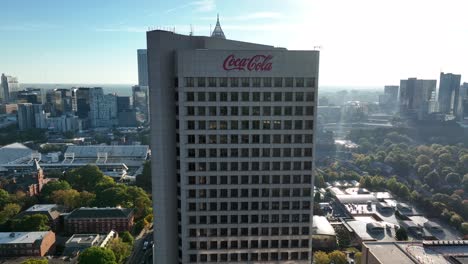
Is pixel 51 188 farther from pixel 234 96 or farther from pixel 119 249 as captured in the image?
pixel 234 96

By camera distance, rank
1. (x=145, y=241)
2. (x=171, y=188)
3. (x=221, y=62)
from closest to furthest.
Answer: (x=221, y=62) → (x=171, y=188) → (x=145, y=241)

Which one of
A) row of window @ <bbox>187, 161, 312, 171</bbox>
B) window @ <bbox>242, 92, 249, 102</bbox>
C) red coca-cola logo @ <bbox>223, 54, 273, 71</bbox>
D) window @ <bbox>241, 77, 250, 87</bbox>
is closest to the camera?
red coca-cola logo @ <bbox>223, 54, 273, 71</bbox>

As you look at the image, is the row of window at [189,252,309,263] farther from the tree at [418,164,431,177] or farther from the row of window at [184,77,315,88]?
the tree at [418,164,431,177]

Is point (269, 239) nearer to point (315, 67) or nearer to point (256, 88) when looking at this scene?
point (256, 88)

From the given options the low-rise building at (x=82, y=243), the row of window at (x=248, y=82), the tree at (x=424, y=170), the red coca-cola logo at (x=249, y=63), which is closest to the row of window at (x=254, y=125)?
the row of window at (x=248, y=82)

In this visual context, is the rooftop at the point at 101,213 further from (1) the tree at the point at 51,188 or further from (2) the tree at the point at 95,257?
(1) the tree at the point at 51,188

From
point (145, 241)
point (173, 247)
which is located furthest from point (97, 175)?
point (173, 247)

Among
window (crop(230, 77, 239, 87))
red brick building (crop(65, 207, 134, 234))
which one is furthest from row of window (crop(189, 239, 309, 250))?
red brick building (crop(65, 207, 134, 234))
